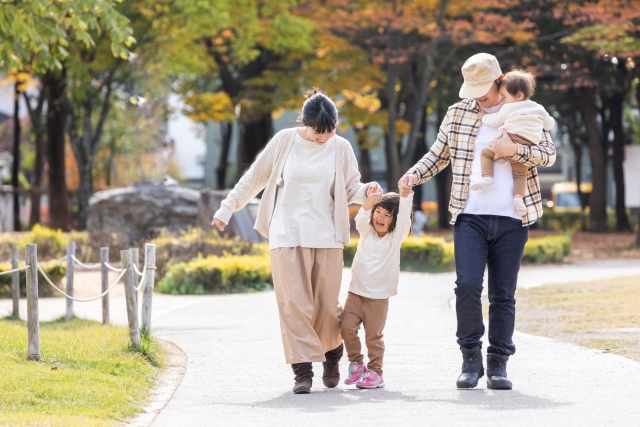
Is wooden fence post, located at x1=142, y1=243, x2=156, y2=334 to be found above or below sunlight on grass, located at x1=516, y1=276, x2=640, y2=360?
above

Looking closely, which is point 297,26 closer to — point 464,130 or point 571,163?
point 464,130

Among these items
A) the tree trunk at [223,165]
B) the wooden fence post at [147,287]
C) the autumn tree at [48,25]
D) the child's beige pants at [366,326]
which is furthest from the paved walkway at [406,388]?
the tree trunk at [223,165]

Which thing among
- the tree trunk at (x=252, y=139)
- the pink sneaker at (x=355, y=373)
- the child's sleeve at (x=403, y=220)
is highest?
the tree trunk at (x=252, y=139)

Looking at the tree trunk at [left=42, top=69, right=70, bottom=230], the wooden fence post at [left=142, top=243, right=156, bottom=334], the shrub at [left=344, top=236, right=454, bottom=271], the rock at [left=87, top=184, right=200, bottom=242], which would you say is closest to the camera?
the wooden fence post at [left=142, top=243, right=156, bottom=334]

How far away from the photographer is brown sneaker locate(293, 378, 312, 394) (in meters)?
6.31

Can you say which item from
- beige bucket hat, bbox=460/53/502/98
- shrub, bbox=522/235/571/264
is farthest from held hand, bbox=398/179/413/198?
shrub, bbox=522/235/571/264

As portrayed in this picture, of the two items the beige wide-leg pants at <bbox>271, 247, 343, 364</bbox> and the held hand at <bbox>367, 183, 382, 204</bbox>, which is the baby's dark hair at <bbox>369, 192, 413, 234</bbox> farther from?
the beige wide-leg pants at <bbox>271, 247, 343, 364</bbox>

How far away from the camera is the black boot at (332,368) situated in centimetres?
656

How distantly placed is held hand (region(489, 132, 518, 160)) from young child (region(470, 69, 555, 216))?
40mm

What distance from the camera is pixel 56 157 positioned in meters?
27.7

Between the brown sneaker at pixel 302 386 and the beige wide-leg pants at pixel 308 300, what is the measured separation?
0.41 ft

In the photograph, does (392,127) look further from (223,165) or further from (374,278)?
(374,278)

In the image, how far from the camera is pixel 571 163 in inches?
2611

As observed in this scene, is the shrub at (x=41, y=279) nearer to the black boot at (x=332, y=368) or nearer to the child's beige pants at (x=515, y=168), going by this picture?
the black boot at (x=332, y=368)
